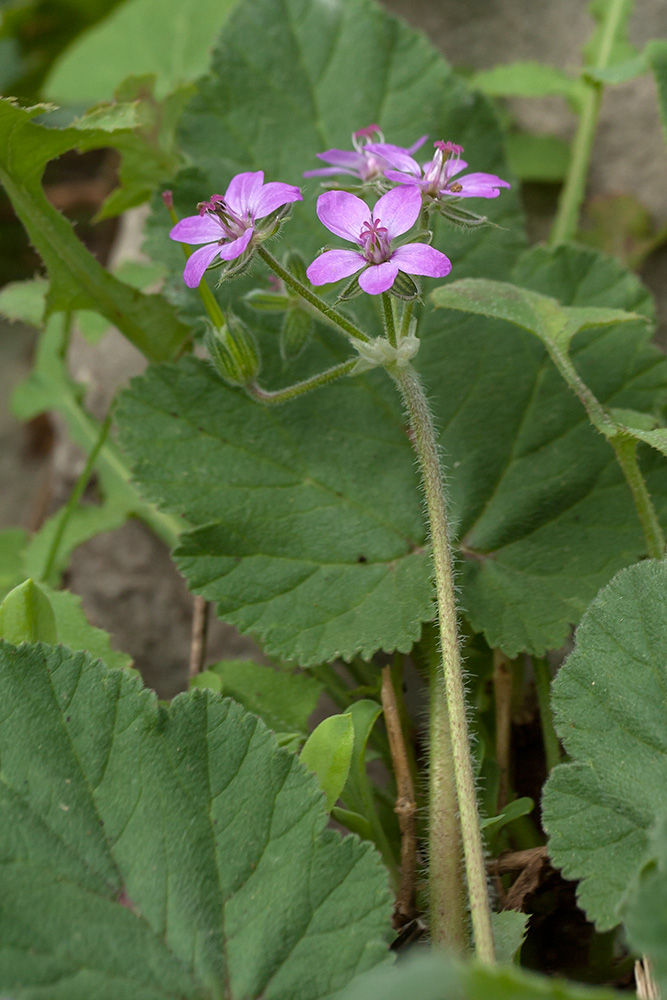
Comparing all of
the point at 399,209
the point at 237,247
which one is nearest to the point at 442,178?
the point at 399,209

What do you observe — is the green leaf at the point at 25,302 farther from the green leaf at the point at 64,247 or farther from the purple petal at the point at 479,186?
the purple petal at the point at 479,186

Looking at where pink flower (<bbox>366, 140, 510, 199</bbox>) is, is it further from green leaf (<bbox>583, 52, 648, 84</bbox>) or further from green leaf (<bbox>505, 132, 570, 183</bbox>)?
green leaf (<bbox>505, 132, 570, 183</bbox>)

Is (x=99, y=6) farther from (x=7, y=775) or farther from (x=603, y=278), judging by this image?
(x=7, y=775)

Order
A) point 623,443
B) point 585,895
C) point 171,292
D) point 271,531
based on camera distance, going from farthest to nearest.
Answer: point 171,292
point 271,531
point 623,443
point 585,895

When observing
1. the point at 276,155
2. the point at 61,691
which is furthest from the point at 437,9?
the point at 61,691

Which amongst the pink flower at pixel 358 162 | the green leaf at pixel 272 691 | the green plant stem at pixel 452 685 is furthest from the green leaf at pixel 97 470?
the green plant stem at pixel 452 685

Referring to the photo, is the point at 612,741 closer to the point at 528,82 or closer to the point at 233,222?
the point at 233,222
